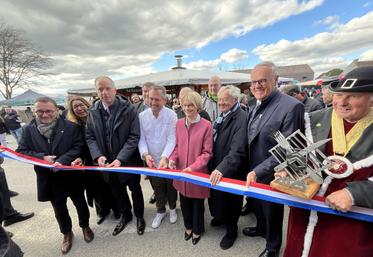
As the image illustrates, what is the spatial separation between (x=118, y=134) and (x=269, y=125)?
6.05 feet

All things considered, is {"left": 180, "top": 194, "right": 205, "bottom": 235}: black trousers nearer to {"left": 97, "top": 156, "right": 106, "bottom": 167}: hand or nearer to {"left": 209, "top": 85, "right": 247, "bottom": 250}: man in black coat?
{"left": 209, "top": 85, "right": 247, "bottom": 250}: man in black coat

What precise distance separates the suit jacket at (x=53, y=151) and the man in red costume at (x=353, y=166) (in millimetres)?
2664

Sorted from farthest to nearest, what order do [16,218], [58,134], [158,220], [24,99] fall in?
[24,99] < [16,218] < [158,220] < [58,134]

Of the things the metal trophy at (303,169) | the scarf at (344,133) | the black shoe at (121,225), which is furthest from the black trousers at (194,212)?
the scarf at (344,133)

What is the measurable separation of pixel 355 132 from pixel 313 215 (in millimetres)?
655

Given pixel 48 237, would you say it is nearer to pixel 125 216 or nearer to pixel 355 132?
pixel 125 216

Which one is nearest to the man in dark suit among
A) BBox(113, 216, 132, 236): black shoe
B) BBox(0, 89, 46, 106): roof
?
BBox(113, 216, 132, 236): black shoe

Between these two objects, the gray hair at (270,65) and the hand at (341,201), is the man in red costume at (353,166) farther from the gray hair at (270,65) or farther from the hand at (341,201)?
the gray hair at (270,65)

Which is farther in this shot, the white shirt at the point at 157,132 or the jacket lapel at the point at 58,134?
the white shirt at the point at 157,132

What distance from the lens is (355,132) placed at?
4.45 feet

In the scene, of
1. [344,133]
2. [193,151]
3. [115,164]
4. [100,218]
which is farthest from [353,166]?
[100,218]

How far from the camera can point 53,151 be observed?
2682 mm

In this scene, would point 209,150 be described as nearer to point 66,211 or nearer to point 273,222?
point 273,222

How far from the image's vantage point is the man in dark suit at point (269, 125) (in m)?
1.97
